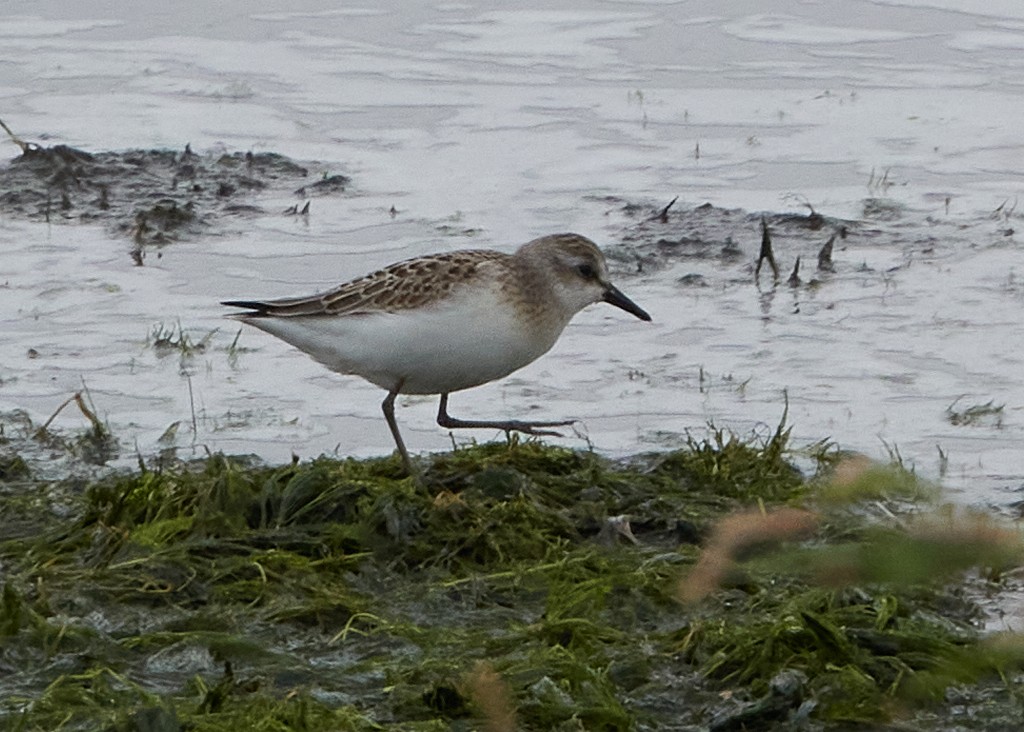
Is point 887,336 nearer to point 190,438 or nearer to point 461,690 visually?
point 190,438

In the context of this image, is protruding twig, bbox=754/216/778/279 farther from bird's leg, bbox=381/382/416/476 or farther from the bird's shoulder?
bird's leg, bbox=381/382/416/476

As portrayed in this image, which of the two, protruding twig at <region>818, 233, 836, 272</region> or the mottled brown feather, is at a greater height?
the mottled brown feather

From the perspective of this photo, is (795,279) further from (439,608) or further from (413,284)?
(439,608)

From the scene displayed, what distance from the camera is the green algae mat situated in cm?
437

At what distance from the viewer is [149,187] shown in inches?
434

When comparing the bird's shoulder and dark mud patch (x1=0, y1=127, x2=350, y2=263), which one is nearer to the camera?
the bird's shoulder

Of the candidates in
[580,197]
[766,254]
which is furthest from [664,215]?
[766,254]

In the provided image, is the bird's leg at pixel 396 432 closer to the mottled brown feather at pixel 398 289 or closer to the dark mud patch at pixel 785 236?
the mottled brown feather at pixel 398 289

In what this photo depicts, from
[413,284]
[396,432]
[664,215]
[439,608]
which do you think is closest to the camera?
[439,608]

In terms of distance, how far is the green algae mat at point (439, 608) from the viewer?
14.3 feet

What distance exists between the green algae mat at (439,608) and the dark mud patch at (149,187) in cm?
367

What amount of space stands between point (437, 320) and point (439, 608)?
117cm

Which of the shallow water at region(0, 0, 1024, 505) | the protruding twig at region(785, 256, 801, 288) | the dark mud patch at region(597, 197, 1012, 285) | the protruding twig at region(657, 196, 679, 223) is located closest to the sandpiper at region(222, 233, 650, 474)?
the shallow water at region(0, 0, 1024, 505)

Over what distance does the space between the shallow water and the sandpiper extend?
3.09 feet
